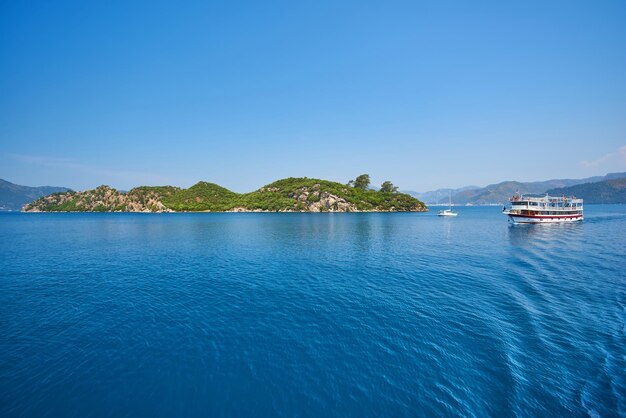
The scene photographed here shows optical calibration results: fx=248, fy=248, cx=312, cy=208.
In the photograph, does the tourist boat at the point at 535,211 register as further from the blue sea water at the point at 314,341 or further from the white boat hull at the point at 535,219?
the blue sea water at the point at 314,341

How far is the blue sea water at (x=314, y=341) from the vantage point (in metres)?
13.7

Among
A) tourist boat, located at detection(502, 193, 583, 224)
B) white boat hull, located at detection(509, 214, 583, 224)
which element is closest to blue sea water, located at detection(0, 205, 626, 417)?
tourist boat, located at detection(502, 193, 583, 224)

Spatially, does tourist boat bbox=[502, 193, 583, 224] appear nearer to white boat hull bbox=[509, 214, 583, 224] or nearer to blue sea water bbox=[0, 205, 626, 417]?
white boat hull bbox=[509, 214, 583, 224]

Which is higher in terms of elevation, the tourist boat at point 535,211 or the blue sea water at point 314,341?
the tourist boat at point 535,211

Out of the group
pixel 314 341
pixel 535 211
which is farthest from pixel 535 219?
pixel 314 341

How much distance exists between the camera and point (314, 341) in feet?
64.4

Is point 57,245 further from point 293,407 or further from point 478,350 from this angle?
point 478,350

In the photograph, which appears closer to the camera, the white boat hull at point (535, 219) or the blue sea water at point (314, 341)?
the blue sea water at point (314, 341)

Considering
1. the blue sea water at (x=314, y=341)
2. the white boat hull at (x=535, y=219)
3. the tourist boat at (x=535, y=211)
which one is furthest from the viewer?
the white boat hull at (x=535, y=219)

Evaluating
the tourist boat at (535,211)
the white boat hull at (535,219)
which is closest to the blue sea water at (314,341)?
the tourist boat at (535,211)

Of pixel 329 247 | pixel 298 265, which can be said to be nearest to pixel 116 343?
pixel 298 265

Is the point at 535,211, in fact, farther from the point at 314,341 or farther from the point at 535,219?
the point at 314,341

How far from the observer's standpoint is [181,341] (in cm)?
1984

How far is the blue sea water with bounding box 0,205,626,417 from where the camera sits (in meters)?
13.7
